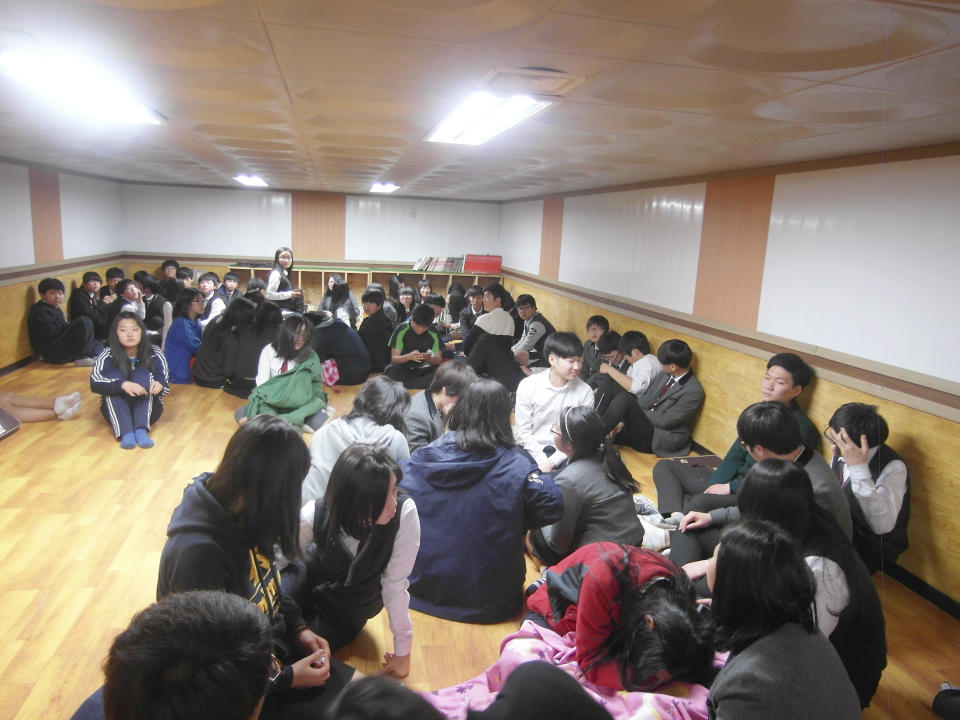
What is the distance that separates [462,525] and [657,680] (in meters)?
0.99

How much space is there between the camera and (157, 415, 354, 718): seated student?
159 cm

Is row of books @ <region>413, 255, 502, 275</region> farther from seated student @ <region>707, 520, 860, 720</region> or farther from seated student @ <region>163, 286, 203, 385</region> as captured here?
seated student @ <region>707, 520, 860, 720</region>

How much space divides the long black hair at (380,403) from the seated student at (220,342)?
3.34 m

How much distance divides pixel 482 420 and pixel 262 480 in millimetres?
1239

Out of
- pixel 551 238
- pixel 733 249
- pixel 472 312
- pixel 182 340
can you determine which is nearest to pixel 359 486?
pixel 733 249

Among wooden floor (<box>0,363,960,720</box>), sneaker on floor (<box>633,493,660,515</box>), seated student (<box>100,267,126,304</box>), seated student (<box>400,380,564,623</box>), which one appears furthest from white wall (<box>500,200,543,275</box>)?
seated student (<box>400,380,564,623</box>)

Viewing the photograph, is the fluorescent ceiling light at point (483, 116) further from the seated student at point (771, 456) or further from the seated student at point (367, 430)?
the seated student at point (771, 456)

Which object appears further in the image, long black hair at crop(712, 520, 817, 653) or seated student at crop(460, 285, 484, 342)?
seated student at crop(460, 285, 484, 342)

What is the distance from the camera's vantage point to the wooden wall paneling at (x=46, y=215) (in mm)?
7508

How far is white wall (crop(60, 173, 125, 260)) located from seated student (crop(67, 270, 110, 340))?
0.72m

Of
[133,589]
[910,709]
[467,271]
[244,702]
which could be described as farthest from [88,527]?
[467,271]

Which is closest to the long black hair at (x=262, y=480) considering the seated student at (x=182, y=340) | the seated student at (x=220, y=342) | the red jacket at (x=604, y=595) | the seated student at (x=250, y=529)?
the seated student at (x=250, y=529)

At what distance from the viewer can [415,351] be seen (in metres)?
6.29

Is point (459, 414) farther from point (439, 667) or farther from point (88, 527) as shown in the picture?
point (88, 527)
